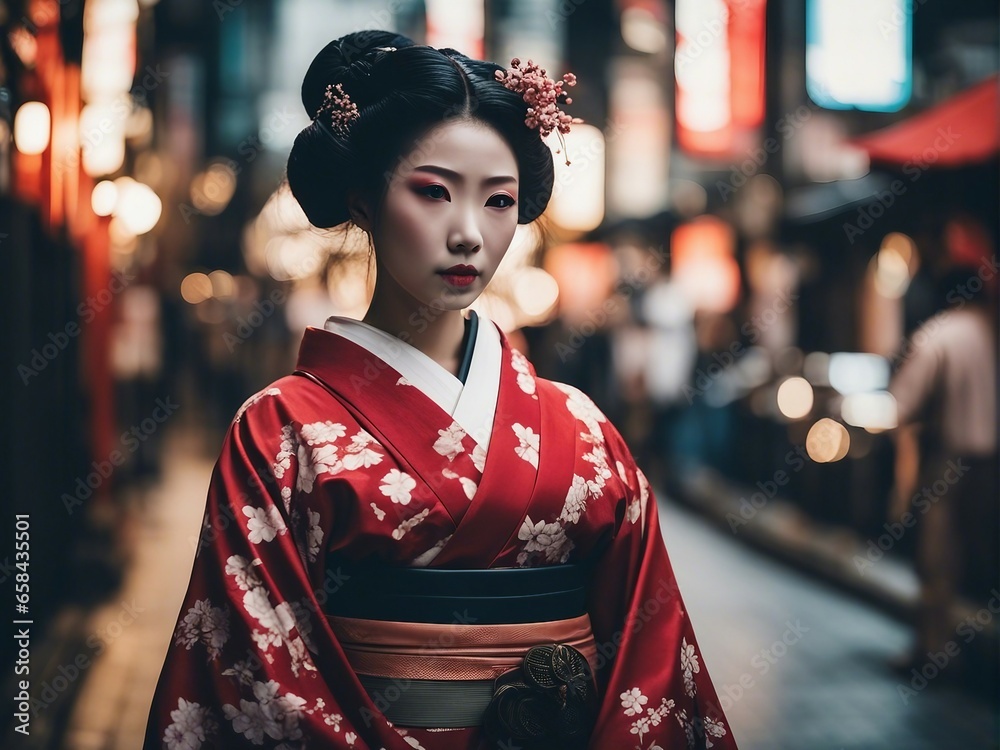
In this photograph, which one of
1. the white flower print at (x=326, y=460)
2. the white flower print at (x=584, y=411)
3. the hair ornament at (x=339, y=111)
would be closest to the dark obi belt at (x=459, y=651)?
the white flower print at (x=326, y=460)

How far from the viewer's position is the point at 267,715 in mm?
2027

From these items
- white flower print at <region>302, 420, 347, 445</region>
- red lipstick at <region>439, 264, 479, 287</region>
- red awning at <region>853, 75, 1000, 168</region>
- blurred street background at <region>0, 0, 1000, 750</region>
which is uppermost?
red lipstick at <region>439, 264, 479, 287</region>

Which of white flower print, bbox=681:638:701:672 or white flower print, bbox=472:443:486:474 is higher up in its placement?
white flower print, bbox=472:443:486:474

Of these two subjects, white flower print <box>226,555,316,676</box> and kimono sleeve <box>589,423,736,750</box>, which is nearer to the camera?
white flower print <box>226,555,316,676</box>

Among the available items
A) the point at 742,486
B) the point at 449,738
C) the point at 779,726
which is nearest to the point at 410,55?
the point at 449,738

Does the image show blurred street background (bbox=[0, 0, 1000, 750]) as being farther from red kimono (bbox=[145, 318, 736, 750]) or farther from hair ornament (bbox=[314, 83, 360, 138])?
red kimono (bbox=[145, 318, 736, 750])

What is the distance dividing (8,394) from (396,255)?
12.7ft

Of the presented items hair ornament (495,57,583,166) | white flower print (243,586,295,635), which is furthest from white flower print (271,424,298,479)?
hair ornament (495,57,583,166)

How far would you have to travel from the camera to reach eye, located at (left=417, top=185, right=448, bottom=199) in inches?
87.4

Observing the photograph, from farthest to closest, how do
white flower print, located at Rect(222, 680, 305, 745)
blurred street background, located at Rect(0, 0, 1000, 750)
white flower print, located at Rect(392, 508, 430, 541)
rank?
1. blurred street background, located at Rect(0, 0, 1000, 750)
2. white flower print, located at Rect(392, 508, 430, 541)
3. white flower print, located at Rect(222, 680, 305, 745)

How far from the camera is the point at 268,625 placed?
206 cm

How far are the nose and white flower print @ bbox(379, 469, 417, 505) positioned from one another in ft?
1.74

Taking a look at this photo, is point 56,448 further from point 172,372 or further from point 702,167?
point 702,167

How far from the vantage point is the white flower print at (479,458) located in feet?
7.36
